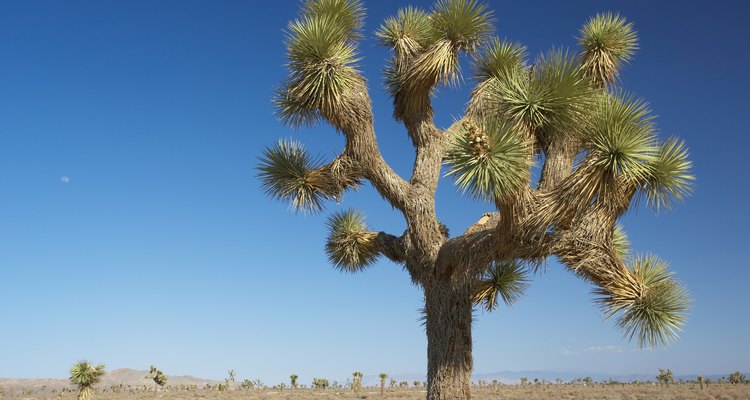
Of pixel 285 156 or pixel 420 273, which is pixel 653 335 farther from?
pixel 285 156

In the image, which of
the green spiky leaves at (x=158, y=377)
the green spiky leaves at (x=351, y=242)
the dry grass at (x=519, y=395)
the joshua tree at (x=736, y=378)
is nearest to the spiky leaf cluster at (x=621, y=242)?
the green spiky leaves at (x=351, y=242)

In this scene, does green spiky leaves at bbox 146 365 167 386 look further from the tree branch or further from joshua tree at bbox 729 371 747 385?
joshua tree at bbox 729 371 747 385

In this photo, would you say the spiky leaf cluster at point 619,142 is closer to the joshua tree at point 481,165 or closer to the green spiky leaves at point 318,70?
the joshua tree at point 481,165

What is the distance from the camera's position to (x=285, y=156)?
11422mm

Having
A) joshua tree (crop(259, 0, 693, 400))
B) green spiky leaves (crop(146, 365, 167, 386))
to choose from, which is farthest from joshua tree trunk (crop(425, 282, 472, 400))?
green spiky leaves (crop(146, 365, 167, 386))

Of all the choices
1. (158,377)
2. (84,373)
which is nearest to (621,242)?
(84,373)

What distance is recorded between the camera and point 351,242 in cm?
1195

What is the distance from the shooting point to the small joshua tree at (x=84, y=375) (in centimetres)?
2350

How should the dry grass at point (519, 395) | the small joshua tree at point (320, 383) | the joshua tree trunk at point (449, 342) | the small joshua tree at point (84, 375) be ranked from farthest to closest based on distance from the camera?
the small joshua tree at point (320, 383)
the dry grass at point (519, 395)
the small joshua tree at point (84, 375)
the joshua tree trunk at point (449, 342)

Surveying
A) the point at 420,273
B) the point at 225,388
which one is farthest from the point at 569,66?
the point at 225,388

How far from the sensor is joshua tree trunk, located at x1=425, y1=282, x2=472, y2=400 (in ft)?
32.1

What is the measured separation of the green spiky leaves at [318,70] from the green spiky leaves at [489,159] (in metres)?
2.83

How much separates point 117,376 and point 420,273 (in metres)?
137

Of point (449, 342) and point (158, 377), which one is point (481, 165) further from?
point (158, 377)
